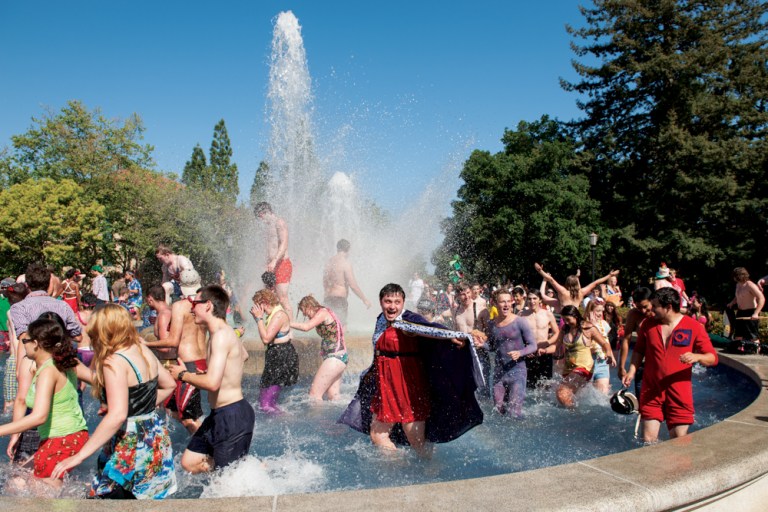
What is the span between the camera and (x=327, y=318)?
25.9 ft

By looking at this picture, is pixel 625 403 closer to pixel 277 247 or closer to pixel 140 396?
pixel 140 396

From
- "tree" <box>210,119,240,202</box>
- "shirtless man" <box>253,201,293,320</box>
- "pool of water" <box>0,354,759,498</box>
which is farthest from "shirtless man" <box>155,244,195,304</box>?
"tree" <box>210,119,240,202</box>

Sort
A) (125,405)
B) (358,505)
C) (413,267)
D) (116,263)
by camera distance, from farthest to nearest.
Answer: (116,263) → (413,267) → (125,405) → (358,505)

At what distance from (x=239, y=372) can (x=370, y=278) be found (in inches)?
539

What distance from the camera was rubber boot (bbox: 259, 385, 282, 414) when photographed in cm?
777

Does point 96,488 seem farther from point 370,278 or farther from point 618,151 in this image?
point 618,151

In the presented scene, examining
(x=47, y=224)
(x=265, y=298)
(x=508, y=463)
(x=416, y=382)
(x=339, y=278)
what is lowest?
(x=508, y=463)

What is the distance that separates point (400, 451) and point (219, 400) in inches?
68.3

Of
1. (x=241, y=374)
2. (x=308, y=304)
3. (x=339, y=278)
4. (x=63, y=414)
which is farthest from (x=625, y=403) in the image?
(x=339, y=278)

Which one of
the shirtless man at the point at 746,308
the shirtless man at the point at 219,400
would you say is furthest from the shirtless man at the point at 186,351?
the shirtless man at the point at 746,308

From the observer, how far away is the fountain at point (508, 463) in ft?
10.5

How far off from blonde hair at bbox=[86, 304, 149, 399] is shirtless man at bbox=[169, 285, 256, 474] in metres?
0.65

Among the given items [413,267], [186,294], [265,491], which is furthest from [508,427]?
[413,267]

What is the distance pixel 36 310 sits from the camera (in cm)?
604
